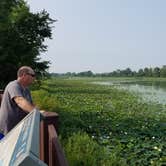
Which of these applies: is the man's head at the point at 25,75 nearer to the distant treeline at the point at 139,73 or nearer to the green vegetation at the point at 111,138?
the green vegetation at the point at 111,138

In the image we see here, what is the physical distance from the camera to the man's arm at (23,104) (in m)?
4.50

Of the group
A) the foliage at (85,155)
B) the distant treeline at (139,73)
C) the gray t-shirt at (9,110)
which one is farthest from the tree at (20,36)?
the distant treeline at (139,73)

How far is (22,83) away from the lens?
16.1ft

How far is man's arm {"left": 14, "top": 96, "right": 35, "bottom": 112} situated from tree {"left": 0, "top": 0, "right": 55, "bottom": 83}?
69.6 feet

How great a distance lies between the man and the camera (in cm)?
479

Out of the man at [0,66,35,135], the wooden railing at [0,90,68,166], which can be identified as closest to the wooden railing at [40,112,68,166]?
the wooden railing at [0,90,68,166]

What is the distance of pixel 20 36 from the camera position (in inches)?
1143

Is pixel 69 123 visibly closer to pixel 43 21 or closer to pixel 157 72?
pixel 43 21

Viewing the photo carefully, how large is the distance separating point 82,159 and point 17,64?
70.4 ft

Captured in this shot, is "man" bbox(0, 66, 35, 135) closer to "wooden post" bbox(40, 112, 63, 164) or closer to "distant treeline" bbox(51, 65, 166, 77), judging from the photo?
"wooden post" bbox(40, 112, 63, 164)

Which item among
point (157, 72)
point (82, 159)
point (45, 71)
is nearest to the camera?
point (82, 159)

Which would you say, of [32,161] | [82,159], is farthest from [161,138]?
[32,161]

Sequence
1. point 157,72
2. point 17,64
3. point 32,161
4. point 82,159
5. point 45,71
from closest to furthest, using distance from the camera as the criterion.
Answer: point 32,161 → point 82,159 → point 17,64 → point 45,71 → point 157,72

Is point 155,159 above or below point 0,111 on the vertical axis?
below
